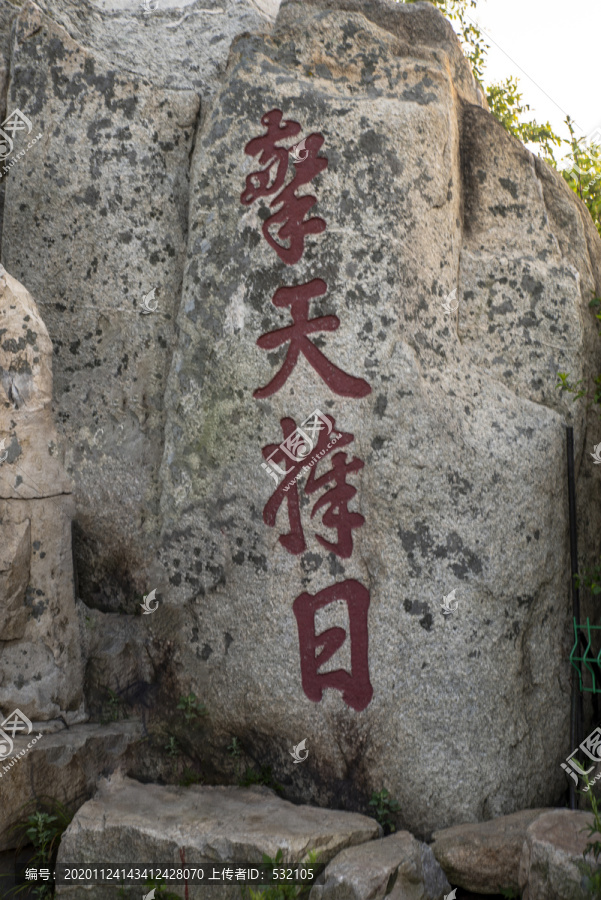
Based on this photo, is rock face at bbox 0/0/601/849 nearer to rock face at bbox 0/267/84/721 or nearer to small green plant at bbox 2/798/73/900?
rock face at bbox 0/267/84/721

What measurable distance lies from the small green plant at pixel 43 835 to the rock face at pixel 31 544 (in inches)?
18.0

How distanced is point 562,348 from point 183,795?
3.07 meters

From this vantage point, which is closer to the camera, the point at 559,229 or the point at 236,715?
the point at 236,715

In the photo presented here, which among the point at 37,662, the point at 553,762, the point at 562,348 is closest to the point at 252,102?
the point at 562,348

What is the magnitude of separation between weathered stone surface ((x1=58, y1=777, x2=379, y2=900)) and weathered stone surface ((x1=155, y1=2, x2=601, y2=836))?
0.28 metres

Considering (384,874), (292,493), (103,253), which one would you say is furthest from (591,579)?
(103,253)

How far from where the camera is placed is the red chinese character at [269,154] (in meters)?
4.19

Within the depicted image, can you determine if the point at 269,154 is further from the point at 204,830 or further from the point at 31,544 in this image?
the point at 204,830

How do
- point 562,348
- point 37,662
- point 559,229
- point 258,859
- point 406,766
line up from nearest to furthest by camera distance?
1. point 258,859
2. point 406,766
3. point 37,662
4. point 562,348
5. point 559,229

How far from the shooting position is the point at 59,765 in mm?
3789

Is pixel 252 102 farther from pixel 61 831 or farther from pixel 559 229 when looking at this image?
pixel 61 831

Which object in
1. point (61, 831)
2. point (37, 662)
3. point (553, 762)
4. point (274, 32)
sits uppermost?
point (274, 32)

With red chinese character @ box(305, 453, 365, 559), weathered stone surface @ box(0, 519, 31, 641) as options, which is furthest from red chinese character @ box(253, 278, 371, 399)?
weathered stone surface @ box(0, 519, 31, 641)

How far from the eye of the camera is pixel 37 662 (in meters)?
3.98
